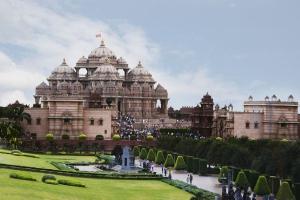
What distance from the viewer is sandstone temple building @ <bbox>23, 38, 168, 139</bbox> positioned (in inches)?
4380

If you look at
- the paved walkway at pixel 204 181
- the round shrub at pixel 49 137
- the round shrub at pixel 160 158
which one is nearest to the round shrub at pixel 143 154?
the round shrub at pixel 160 158

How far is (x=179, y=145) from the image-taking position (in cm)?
8638

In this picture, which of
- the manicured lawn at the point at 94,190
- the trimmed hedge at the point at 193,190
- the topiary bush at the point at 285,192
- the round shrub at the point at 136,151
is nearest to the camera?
the manicured lawn at the point at 94,190

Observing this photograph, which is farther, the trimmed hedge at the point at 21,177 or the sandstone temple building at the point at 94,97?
the sandstone temple building at the point at 94,97

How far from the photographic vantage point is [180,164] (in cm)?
7362

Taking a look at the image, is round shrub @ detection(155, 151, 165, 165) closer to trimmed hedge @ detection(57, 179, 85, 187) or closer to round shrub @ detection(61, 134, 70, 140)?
round shrub @ detection(61, 134, 70, 140)

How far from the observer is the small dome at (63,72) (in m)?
153

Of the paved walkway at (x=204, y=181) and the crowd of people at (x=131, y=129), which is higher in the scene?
the crowd of people at (x=131, y=129)

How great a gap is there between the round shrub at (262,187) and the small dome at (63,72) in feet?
342

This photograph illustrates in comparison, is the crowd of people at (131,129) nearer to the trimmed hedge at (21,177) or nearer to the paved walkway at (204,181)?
the paved walkway at (204,181)

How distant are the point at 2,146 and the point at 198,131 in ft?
118

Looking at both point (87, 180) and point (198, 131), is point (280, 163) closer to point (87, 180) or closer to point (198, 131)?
point (87, 180)

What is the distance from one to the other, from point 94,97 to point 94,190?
294ft

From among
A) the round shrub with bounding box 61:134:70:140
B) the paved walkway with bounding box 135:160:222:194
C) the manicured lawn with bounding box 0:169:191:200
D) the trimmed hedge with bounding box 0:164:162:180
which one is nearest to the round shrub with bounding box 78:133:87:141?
the round shrub with bounding box 61:134:70:140
